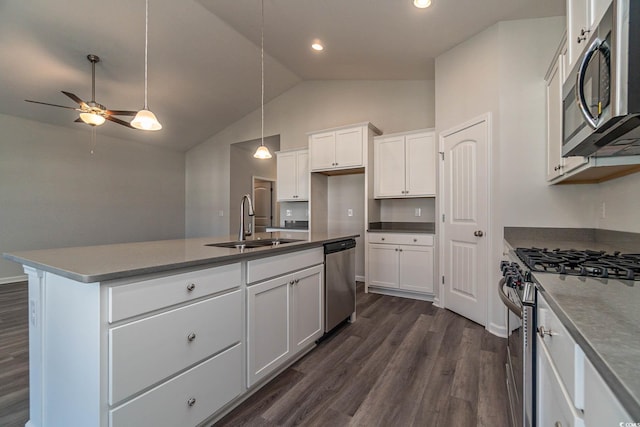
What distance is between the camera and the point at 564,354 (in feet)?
2.34

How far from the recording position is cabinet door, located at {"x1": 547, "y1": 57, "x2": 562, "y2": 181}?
2062mm

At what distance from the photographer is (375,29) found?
10.3ft

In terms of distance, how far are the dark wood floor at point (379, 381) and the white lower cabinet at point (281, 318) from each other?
168mm

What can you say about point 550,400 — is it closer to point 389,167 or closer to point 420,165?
point 420,165

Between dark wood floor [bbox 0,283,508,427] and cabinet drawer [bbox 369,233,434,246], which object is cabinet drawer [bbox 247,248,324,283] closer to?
dark wood floor [bbox 0,283,508,427]

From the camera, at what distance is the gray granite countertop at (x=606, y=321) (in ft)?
1.40

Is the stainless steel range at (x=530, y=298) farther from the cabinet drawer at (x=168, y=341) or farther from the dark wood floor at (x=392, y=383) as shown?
the cabinet drawer at (x=168, y=341)

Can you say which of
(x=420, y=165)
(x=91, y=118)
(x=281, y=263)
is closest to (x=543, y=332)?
(x=281, y=263)

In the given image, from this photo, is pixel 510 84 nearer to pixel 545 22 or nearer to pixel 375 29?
pixel 545 22

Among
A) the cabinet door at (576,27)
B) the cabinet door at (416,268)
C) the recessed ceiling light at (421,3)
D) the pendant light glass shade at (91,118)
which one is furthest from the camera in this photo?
the cabinet door at (416,268)

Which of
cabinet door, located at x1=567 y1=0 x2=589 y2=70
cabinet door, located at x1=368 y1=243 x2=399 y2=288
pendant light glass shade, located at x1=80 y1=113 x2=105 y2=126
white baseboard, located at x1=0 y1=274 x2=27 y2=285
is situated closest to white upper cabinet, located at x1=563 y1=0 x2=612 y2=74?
cabinet door, located at x1=567 y1=0 x2=589 y2=70

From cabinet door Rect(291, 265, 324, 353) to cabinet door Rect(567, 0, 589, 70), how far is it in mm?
2035

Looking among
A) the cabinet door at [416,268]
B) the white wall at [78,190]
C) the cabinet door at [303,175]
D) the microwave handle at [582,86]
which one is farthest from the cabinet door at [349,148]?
the white wall at [78,190]

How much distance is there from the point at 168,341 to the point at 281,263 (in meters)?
0.83
